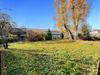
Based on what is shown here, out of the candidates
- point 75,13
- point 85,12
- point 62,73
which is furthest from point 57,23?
point 62,73

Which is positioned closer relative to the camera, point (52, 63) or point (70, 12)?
point (52, 63)

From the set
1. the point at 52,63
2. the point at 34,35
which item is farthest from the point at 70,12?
the point at 52,63

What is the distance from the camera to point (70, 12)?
50.5ft

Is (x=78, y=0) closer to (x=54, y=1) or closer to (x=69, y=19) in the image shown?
(x=69, y=19)

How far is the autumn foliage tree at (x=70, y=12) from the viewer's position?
14.2 m

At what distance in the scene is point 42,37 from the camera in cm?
1794

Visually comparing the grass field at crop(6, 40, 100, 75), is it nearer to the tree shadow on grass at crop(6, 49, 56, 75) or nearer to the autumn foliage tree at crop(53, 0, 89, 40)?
the tree shadow on grass at crop(6, 49, 56, 75)

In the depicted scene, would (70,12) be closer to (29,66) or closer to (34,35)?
(34,35)

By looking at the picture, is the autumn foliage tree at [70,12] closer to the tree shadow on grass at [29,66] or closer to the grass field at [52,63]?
the grass field at [52,63]

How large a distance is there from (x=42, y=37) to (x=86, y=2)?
13833mm

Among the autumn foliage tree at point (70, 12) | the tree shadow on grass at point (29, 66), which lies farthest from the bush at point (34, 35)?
the tree shadow on grass at point (29, 66)

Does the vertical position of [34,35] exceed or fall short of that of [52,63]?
it exceeds it

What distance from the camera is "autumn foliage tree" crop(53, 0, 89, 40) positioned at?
14242 millimetres

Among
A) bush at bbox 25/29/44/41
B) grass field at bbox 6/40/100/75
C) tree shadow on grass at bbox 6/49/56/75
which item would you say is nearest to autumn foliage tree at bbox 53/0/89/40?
bush at bbox 25/29/44/41
